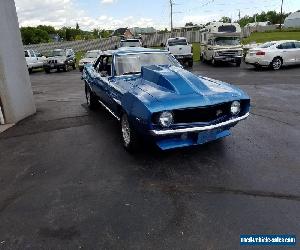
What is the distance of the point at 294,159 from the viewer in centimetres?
512

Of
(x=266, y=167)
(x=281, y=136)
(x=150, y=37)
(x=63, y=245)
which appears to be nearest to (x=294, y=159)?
(x=266, y=167)

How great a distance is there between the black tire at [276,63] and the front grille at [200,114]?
14109 mm

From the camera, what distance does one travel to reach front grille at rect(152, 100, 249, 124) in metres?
4.71

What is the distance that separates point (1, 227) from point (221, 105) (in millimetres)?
3480

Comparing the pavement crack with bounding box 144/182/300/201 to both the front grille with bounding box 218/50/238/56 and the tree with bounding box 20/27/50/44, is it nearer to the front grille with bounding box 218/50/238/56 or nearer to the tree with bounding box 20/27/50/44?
the front grille with bounding box 218/50/238/56

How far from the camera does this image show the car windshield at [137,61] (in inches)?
261

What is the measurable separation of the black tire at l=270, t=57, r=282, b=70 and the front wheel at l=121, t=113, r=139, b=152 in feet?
47.3

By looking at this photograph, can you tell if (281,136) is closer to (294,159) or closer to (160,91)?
(294,159)

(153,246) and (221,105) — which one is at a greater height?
(221,105)

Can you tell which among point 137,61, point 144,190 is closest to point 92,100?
point 137,61

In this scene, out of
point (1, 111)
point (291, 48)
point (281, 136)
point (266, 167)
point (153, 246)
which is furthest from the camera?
point (291, 48)

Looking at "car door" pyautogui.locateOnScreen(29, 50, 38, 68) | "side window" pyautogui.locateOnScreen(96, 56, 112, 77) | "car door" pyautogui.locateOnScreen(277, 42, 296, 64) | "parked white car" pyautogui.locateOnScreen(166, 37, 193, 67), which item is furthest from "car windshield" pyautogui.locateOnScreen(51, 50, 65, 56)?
"side window" pyautogui.locateOnScreen(96, 56, 112, 77)

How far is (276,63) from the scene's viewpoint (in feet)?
58.3

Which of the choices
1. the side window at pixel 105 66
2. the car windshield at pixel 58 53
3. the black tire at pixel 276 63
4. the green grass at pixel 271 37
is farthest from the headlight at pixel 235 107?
the green grass at pixel 271 37
